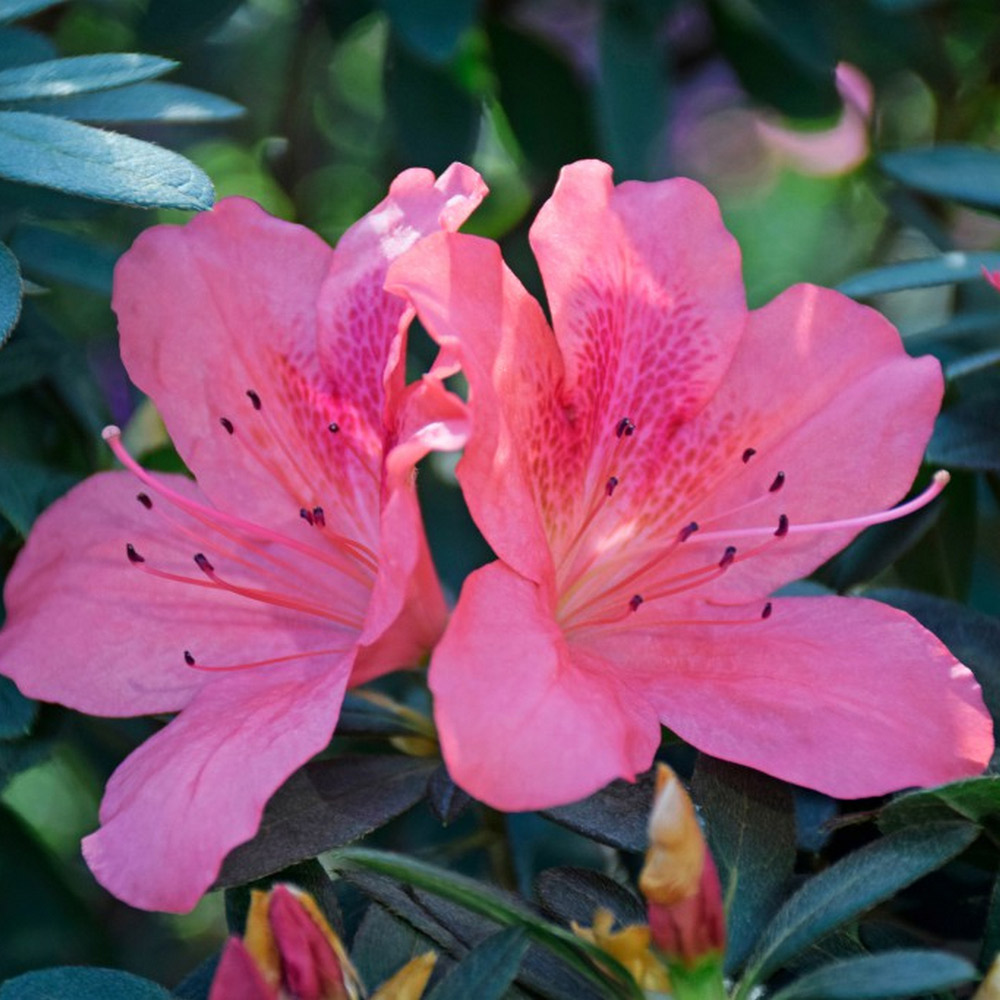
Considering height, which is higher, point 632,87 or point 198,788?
point 198,788

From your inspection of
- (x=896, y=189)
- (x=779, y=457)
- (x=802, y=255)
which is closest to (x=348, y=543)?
(x=779, y=457)

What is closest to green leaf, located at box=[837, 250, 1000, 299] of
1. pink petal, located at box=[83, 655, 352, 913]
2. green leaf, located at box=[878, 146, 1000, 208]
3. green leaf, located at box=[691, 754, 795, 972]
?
green leaf, located at box=[878, 146, 1000, 208]

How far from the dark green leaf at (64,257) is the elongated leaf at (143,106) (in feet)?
0.48

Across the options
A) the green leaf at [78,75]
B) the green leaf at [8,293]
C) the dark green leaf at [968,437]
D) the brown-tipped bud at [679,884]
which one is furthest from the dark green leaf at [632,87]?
the brown-tipped bud at [679,884]

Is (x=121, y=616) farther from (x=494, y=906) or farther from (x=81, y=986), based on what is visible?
(x=494, y=906)

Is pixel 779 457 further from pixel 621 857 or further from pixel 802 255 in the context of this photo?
pixel 802 255

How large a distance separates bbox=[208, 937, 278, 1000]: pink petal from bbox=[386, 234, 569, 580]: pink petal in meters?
0.29

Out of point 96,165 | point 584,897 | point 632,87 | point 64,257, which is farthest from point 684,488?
point 632,87

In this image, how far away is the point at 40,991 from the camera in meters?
0.88

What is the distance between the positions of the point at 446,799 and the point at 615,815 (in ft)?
0.40

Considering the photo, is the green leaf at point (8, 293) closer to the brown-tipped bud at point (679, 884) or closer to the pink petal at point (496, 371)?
the pink petal at point (496, 371)

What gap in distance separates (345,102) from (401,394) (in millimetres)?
1401

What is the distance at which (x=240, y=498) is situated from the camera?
1103 mm

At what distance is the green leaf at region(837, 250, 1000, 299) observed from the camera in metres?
1.24
